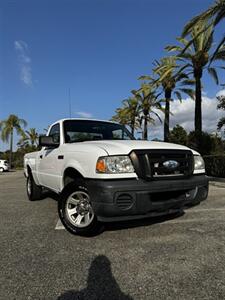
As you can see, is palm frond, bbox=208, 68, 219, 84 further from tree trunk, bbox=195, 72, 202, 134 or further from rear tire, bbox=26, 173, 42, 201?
rear tire, bbox=26, 173, 42, 201

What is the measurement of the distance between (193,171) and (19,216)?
11.2 ft

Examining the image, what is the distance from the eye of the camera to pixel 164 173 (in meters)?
4.24

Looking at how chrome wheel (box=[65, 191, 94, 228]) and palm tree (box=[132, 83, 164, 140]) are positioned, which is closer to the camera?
chrome wheel (box=[65, 191, 94, 228])

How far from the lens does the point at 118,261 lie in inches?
140

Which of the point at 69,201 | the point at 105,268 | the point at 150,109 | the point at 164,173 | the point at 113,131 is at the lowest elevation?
the point at 105,268

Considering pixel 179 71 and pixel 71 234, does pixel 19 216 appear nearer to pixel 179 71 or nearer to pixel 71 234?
pixel 71 234

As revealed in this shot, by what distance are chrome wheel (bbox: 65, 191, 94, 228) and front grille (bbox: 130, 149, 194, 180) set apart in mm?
860

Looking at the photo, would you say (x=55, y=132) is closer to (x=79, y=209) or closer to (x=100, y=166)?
(x=79, y=209)

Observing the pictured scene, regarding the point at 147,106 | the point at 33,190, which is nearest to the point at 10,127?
the point at 147,106

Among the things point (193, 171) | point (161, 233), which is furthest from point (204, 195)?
point (161, 233)

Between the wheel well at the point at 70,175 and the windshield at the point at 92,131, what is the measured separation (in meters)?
0.72

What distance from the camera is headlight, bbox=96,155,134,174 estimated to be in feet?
13.2

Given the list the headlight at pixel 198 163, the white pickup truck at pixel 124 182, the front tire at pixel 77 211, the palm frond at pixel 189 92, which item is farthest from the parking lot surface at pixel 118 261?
the palm frond at pixel 189 92

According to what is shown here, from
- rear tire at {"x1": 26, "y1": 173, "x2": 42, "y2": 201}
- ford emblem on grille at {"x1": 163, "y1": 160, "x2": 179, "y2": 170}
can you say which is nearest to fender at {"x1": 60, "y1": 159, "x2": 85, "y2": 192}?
ford emblem on grille at {"x1": 163, "y1": 160, "x2": 179, "y2": 170}
